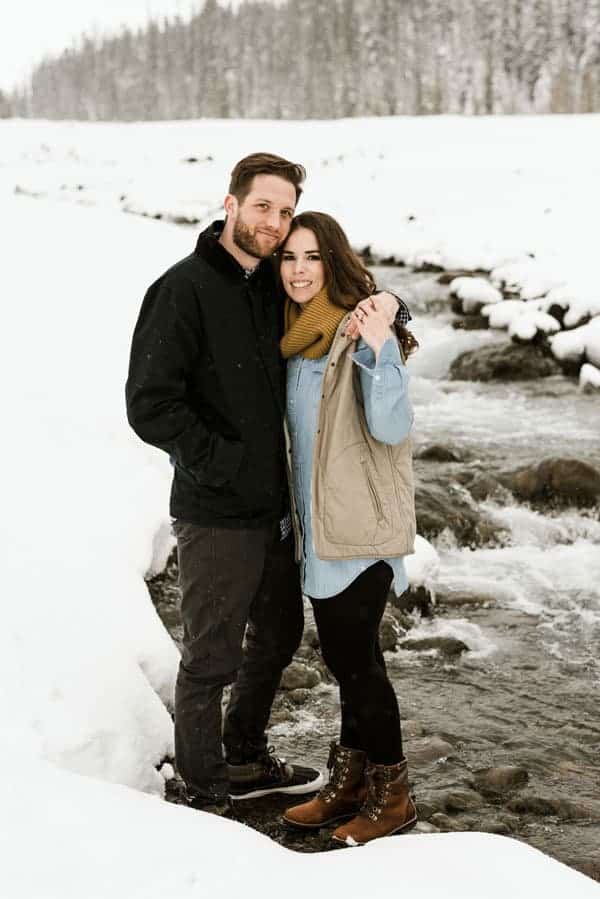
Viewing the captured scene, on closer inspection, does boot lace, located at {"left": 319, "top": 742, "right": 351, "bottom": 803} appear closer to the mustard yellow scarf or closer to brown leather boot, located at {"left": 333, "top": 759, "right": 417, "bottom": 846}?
brown leather boot, located at {"left": 333, "top": 759, "right": 417, "bottom": 846}

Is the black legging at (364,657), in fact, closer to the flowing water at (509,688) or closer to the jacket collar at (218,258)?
the flowing water at (509,688)

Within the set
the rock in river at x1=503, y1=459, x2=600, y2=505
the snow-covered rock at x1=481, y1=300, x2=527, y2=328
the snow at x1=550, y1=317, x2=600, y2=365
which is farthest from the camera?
the snow-covered rock at x1=481, y1=300, x2=527, y2=328

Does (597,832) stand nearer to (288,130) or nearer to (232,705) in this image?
(232,705)

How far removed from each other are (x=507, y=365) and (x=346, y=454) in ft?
30.7

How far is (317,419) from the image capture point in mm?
3238

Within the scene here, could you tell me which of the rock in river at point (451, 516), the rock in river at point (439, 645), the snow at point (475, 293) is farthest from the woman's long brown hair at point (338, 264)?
the snow at point (475, 293)

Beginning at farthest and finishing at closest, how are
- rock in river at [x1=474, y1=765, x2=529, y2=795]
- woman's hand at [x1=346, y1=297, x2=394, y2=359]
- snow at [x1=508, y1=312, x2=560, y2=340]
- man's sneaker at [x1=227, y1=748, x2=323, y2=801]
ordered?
1. snow at [x1=508, y1=312, x2=560, y2=340]
2. rock in river at [x1=474, y1=765, x2=529, y2=795]
3. man's sneaker at [x1=227, y1=748, x2=323, y2=801]
4. woman's hand at [x1=346, y1=297, x2=394, y2=359]

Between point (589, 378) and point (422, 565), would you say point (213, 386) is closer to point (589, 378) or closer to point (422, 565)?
point (422, 565)

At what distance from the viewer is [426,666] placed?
17.5 feet

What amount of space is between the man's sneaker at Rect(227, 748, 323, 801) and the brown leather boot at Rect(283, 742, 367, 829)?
21 cm

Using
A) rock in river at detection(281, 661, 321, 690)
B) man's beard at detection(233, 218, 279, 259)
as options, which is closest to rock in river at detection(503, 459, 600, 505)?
rock in river at detection(281, 661, 321, 690)

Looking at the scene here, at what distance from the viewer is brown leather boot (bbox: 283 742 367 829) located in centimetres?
358

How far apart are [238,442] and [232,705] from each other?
118 cm

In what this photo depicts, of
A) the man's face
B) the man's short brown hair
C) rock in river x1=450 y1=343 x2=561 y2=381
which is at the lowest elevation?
rock in river x1=450 y1=343 x2=561 y2=381
